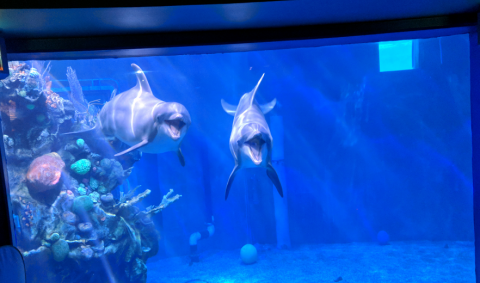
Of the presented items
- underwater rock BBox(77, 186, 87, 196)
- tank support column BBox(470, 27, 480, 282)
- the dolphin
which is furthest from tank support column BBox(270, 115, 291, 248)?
tank support column BBox(470, 27, 480, 282)

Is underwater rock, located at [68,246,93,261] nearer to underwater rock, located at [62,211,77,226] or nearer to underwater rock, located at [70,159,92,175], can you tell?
underwater rock, located at [62,211,77,226]

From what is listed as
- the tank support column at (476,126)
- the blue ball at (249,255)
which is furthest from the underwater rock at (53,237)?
the tank support column at (476,126)

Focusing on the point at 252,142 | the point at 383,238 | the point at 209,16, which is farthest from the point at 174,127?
the point at 383,238

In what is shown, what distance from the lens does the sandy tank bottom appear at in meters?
9.05

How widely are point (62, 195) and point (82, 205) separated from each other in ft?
1.87

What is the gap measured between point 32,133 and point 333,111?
12102 millimetres

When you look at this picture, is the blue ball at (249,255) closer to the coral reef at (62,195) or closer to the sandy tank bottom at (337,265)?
the sandy tank bottom at (337,265)

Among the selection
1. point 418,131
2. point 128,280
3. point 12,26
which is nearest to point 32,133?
point 128,280

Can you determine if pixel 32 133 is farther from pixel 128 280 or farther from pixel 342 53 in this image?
pixel 342 53

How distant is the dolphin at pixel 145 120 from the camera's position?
13.0ft

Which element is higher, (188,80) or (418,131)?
(188,80)

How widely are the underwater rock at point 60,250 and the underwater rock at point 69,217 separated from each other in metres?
0.42

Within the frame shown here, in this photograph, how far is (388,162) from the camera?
14.0 metres

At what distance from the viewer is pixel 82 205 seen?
Answer: 20.6 feet
